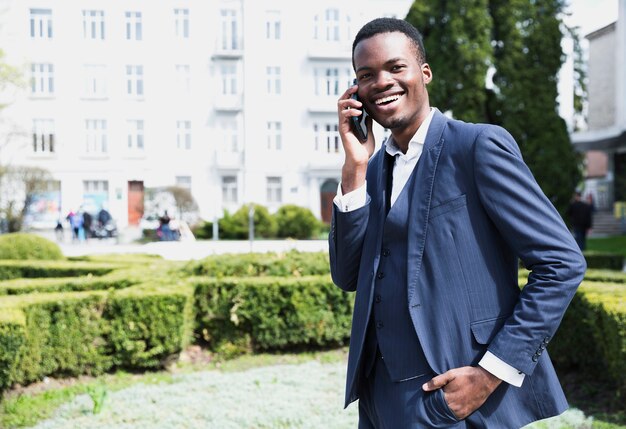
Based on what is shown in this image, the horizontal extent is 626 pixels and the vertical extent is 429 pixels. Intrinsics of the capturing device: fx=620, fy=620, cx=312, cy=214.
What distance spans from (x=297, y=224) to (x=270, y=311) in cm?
2084

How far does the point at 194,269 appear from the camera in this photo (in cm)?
834

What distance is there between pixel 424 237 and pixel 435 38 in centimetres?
2207

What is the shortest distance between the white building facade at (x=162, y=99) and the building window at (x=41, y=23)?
55 millimetres

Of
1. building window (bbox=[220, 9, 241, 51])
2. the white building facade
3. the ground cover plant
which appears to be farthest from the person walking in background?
building window (bbox=[220, 9, 241, 51])

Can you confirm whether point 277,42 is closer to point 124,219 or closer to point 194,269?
point 124,219

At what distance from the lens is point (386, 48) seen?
183 cm

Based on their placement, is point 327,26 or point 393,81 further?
point 327,26

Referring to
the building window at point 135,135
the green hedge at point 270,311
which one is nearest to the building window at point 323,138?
the building window at point 135,135

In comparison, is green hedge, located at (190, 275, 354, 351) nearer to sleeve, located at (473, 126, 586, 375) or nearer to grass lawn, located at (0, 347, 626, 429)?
grass lawn, located at (0, 347, 626, 429)

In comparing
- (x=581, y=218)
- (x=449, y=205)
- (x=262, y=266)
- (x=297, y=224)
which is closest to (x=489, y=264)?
(x=449, y=205)

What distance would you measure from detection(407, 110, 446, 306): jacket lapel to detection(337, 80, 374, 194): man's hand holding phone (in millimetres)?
206

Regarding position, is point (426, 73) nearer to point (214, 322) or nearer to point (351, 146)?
point (351, 146)

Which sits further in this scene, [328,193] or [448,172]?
[328,193]

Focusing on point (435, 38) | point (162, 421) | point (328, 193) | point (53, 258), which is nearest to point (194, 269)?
point (162, 421)
